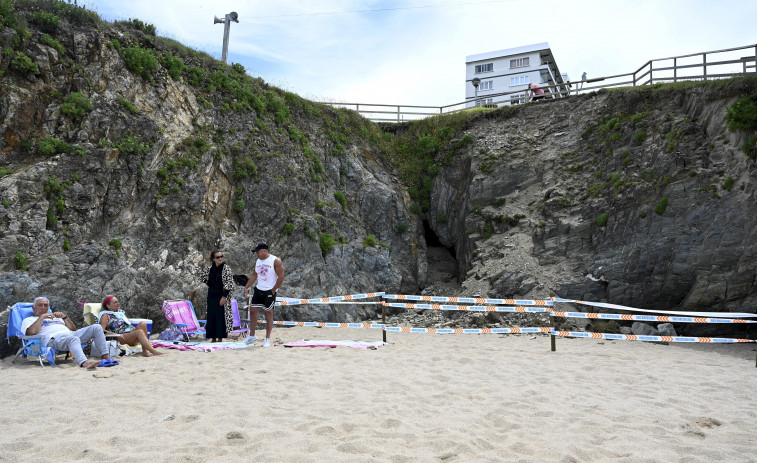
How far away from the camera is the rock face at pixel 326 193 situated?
11.9 meters

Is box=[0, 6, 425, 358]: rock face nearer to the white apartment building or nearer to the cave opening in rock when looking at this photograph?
the cave opening in rock

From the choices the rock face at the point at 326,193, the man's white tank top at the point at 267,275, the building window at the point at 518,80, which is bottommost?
the man's white tank top at the point at 267,275

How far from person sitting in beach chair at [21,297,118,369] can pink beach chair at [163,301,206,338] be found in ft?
8.35

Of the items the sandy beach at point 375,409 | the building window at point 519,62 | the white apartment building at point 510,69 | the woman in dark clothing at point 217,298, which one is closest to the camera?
the sandy beach at point 375,409

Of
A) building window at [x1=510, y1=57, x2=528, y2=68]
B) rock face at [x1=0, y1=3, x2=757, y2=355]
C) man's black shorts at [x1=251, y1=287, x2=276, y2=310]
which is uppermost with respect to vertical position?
building window at [x1=510, y1=57, x2=528, y2=68]

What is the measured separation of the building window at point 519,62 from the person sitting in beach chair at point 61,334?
46.8 metres

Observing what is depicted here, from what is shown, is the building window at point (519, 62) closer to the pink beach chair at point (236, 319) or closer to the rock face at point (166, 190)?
the rock face at point (166, 190)

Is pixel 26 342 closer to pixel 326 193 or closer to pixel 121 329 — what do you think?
pixel 121 329

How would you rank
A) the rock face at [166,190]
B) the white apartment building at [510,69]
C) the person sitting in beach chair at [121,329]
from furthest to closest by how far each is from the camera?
the white apartment building at [510,69], the rock face at [166,190], the person sitting in beach chair at [121,329]

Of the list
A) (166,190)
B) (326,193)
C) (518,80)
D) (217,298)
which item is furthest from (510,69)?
(217,298)

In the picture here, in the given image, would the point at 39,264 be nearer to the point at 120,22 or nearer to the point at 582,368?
the point at 120,22

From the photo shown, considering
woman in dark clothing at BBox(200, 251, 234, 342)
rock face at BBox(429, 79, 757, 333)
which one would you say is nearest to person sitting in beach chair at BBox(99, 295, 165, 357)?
woman in dark clothing at BBox(200, 251, 234, 342)

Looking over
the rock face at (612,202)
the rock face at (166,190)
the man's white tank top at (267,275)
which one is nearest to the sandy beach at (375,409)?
the man's white tank top at (267,275)

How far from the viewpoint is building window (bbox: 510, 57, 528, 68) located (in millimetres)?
46406
